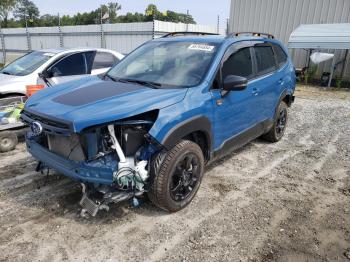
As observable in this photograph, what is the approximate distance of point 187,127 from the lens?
329cm

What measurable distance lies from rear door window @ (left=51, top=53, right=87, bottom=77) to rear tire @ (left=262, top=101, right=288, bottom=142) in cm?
415

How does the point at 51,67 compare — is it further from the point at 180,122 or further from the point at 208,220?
the point at 208,220

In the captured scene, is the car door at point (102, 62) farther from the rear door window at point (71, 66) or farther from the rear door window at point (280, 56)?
the rear door window at point (280, 56)

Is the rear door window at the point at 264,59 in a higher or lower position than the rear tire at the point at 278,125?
higher

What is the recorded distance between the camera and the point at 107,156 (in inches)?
121

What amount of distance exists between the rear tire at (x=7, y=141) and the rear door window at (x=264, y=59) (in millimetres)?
4031

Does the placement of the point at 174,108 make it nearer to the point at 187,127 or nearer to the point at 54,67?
the point at 187,127

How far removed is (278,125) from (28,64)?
528 cm

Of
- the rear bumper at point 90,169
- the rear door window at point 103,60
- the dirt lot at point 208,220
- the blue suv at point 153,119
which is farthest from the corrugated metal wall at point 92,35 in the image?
the rear bumper at point 90,169

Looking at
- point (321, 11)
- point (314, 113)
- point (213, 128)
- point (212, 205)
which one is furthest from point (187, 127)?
point (321, 11)

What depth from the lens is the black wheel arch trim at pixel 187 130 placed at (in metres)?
3.08

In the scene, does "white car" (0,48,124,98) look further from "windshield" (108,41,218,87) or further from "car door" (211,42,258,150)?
"car door" (211,42,258,150)

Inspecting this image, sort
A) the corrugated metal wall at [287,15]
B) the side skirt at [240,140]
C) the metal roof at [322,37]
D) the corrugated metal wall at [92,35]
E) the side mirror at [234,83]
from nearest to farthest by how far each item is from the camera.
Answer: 1. the side mirror at [234,83]
2. the side skirt at [240,140]
3. the metal roof at [322,37]
4. the corrugated metal wall at [287,15]
5. the corrugated metal wall at [92,35]

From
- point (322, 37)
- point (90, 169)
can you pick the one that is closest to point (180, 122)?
point (90, 169)
